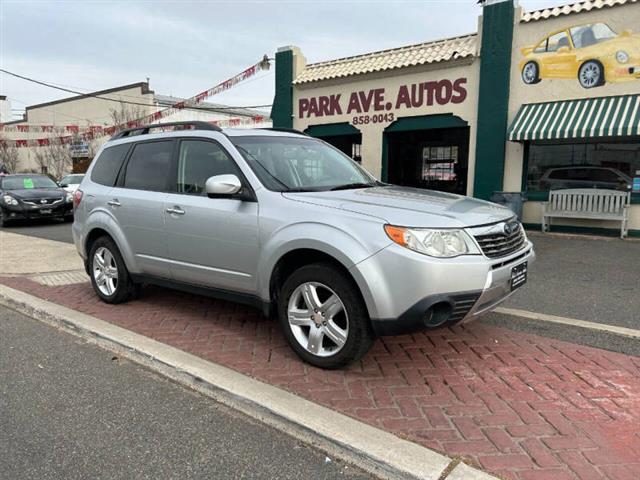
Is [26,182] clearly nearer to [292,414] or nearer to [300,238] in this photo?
[300,238]

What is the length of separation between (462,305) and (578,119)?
9034 millimetres

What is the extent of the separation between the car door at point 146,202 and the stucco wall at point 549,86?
9317mm

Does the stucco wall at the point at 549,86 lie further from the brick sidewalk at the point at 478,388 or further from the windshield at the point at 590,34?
the brick sidewalk at the point at 478,388

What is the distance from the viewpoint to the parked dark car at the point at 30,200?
43.8 feet

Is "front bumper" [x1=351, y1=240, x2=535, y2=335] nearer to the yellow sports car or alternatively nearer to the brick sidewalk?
the brick sidewalk

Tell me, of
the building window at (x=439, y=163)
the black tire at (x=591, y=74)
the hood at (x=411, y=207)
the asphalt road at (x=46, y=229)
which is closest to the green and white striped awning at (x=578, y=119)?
the black tire at (x=591, y=74)

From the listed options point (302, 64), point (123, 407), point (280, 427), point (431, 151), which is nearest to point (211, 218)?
point (123, 407)

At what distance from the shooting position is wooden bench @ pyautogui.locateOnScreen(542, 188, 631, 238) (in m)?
10.5

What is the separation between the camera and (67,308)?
17.4 feet

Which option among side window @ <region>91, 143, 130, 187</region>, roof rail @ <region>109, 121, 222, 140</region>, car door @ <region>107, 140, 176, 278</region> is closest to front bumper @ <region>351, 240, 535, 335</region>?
roof rail @ <region>109, 121, 222, 140</region>

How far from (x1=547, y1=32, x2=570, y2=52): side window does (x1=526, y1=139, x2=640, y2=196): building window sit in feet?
6.93

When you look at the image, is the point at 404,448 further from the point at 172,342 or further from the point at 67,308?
the point at 67,308

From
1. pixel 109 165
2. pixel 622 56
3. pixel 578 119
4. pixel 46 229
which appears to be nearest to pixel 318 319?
pixel 109 165

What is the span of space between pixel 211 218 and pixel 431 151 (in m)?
11.4
